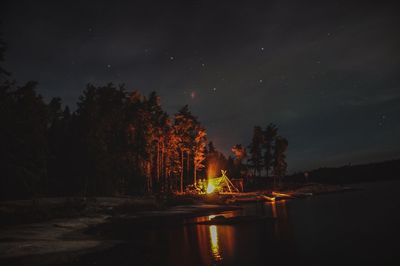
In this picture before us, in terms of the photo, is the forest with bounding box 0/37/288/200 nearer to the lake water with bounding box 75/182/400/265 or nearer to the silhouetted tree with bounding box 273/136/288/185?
the lake water with bounding box 75/182/400/265

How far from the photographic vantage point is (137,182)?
64.6 m

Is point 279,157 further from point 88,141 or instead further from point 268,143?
point 88,141

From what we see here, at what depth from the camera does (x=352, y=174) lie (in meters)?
175

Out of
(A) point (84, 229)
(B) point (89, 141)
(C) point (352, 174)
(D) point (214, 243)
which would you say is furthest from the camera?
(C) point (352, 174)

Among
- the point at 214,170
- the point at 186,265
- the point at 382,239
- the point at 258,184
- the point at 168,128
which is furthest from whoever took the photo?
the point at 258,184

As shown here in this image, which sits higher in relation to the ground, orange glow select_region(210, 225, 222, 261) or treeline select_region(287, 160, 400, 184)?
treeline select_region(287, 160, 400, 184)

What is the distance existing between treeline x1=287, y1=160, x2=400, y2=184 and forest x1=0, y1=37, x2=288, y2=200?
352ft

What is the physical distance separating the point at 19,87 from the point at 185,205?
32.7 meters

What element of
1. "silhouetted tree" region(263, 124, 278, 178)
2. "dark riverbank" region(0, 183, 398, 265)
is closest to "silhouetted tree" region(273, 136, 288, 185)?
"silhouetted tree" region(263, 124, 278, 178)

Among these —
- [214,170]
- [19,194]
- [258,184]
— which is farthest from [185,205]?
[258,184]

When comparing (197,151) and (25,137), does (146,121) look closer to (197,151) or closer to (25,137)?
(197,151)

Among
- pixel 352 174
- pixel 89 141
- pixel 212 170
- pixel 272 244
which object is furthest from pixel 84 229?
pixel 352 174

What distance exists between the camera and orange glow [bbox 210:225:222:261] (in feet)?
62.3

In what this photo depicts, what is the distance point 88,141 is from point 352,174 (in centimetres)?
16369
